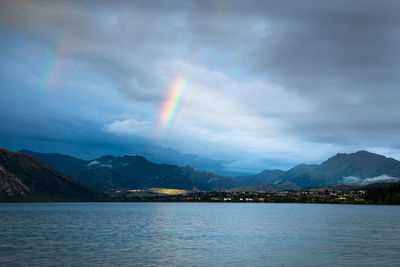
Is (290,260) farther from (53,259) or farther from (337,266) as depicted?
(53,259)

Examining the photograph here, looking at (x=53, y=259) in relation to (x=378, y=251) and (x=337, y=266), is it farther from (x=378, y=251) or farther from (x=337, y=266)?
(x=378, y=251)

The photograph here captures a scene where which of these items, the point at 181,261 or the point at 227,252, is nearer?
the point at 181,261

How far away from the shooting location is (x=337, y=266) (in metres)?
63.6

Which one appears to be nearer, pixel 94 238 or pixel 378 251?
pixel 378 251

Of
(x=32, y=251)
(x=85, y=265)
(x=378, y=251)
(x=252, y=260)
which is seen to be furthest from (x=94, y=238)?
(x=378, y=251)

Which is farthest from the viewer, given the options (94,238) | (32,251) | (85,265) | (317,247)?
(94,238)

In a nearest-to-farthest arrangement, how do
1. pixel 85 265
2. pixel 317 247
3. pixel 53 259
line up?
pixel 85 265, pixel 53 259, pixel 317 247

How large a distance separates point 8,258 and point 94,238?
35.6m

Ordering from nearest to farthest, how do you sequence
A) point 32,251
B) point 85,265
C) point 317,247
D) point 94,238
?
point 85,265
point 32,251
point 317,247
point 94,238

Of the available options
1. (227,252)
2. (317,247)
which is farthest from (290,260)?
(317,247)

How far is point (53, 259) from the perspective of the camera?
69.2m

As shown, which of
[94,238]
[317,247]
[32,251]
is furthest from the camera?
[94,238]

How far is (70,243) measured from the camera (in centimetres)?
9256

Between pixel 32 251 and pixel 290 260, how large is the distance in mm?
57118
